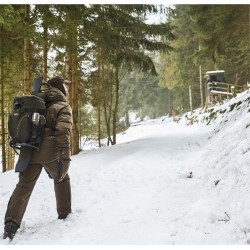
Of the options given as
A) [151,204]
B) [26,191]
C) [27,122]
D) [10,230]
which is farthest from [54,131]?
[151,204]

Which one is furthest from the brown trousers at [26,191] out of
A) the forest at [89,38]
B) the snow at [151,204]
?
the forest at [89,38]

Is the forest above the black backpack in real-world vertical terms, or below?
above

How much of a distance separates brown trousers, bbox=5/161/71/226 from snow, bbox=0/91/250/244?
0.98 feet

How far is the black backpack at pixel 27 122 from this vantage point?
443 cm

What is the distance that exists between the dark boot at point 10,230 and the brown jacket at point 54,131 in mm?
914

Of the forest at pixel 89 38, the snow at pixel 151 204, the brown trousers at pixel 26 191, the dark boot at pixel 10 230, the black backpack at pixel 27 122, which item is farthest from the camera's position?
the forest at pixel 89 38

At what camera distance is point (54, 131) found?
4.64 metres

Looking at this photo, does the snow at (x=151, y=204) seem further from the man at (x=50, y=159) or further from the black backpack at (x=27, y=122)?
the black backpack at (x=27, y=122)

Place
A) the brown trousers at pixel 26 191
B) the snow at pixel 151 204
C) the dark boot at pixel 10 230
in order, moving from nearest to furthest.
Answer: the snow at pixel 151 204, the dark boot at pixel 10 230, the brown trousers at pixel 26 191

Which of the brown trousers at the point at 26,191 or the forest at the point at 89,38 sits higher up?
the forest at the point at 89,38

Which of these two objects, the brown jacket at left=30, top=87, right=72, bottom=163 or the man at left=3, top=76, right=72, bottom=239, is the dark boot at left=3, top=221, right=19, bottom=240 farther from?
the brown jacket at left=30, top=87, right=72, bottom=163

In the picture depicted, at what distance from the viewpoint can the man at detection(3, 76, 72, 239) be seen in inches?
171

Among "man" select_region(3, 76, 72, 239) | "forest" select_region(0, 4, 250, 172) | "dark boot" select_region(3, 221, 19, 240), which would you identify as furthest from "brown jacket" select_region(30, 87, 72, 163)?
"forest" select_region(0, 4, 250, 172)

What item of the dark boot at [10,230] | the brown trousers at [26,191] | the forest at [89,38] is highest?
the forest at [89,38]
